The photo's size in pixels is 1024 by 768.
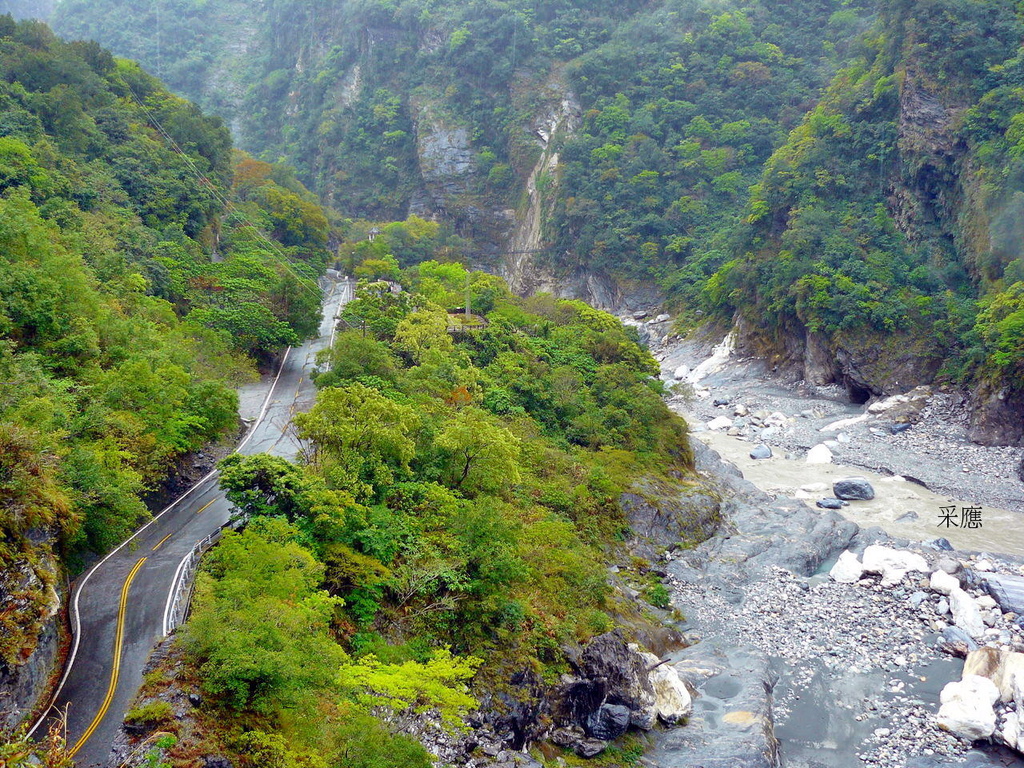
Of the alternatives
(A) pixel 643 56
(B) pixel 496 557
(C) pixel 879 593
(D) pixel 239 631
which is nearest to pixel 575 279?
(A) pixel 643 56

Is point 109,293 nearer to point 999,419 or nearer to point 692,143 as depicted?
point 999,419

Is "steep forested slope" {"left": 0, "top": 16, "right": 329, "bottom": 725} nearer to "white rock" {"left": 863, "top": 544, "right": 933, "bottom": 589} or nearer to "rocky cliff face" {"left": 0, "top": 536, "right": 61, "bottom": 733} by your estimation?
"rocky cliff face" {"left": 0, "top": 536, "right": 61, "bottom": 733}

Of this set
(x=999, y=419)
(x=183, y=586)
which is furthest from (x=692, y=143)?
(x=183, y=586)

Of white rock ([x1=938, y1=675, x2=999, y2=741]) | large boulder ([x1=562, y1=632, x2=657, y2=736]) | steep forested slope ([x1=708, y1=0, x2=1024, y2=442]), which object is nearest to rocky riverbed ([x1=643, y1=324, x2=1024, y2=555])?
steep forested slope ([x1=708, y1=0, x2=1024, y2=442])

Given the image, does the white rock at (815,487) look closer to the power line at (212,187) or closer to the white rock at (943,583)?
the white rock at (943,583)

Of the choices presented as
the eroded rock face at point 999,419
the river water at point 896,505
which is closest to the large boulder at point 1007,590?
the river water at point 896,505

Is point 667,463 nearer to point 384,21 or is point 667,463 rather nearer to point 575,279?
point 575,279
